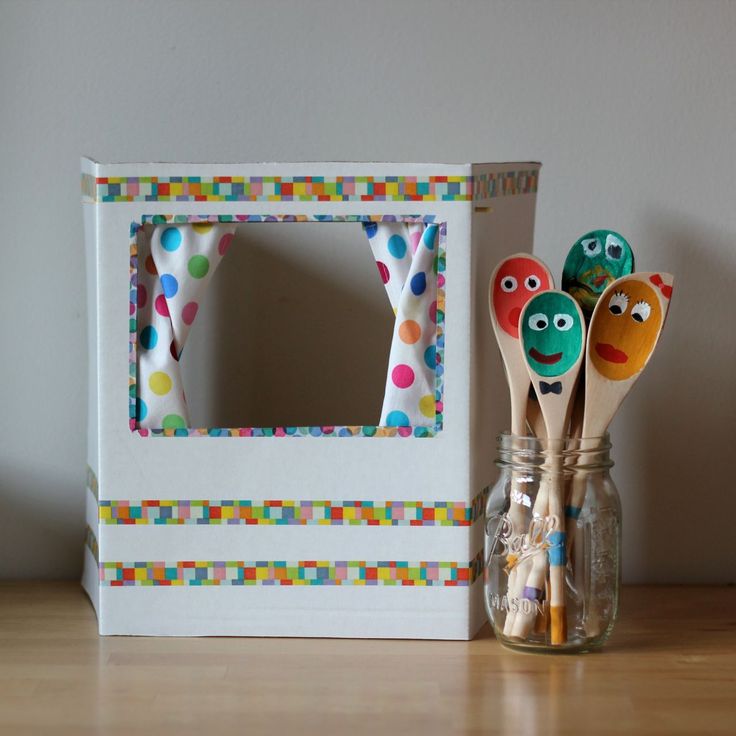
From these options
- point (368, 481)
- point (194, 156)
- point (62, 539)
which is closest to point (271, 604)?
point (368, 481)

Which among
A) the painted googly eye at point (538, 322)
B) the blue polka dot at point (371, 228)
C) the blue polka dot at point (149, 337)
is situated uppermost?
the blue polka dot at point (371, 228)

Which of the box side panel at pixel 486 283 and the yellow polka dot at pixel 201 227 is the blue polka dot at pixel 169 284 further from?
the box side panel at pixel 486 283

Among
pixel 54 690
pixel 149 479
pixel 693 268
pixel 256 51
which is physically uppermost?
pixel 256 51

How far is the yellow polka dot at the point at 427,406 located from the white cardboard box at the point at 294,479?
1cm

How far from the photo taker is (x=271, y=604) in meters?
0.88

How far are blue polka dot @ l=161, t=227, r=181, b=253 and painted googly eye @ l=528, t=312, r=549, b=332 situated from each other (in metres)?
0.26

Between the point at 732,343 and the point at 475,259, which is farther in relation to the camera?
the point at 732,343

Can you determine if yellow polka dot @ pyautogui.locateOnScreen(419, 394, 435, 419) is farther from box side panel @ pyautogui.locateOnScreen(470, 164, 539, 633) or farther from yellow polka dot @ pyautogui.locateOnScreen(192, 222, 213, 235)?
yellow polka dot @ pyautogui.locateOnScreen(192, 222, 213, 235)

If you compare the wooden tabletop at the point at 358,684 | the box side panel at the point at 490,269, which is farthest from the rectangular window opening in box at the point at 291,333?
the wooden tabletop at the point at 358,684

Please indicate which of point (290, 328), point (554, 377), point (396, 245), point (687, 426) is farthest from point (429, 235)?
point (687, 426)

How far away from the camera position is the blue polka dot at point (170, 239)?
34.2 inches

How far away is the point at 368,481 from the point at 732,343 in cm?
39

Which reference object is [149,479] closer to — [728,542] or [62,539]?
[62,539]

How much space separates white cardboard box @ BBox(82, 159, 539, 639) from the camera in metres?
0.85
